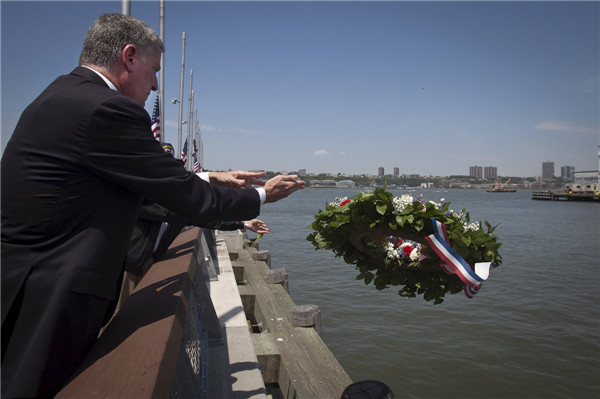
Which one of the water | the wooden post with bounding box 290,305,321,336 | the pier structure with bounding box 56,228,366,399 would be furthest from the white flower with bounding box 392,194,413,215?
the water

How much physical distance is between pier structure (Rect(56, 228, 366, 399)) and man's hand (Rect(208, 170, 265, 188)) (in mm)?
597

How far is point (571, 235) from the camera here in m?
32.8

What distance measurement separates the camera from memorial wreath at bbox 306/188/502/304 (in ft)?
10.5

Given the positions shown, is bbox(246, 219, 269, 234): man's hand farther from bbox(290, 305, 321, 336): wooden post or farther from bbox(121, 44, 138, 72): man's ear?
bbox(290, 305, 321, 336): wooden post

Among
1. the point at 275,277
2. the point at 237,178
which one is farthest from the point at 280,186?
the point at 275,277

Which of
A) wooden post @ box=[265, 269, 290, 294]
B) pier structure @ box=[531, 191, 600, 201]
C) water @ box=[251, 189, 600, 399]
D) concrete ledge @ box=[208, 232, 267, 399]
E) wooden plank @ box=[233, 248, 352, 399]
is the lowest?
water @ box=[251, 189, 600, 399]

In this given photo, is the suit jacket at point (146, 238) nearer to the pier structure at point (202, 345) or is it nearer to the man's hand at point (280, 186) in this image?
the pier structure at point (202, 345)

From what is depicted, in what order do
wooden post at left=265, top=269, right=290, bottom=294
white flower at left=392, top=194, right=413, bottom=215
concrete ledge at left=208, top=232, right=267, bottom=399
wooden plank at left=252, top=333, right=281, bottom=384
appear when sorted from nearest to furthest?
white flower at left=392, top=194, right=413, bottom=215
concrete ledge at left=208, top=232, right=267, bottom=399
wooden plank at left=252, top=333, right=281, bottom=384
wooden post at left=265, top=269, right=290, bottom=294

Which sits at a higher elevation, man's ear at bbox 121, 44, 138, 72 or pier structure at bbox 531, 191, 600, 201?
man's ear at bbox 121, 44, 138, 72

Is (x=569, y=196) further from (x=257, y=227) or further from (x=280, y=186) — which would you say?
(x=280, y=186)

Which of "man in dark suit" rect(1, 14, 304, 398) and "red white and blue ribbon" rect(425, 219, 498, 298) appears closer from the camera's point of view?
"man in dark suit" rect(1, 14, 304, 398)

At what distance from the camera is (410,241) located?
3600mm

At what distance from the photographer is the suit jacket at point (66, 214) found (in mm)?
1490

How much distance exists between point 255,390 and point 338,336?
6815 mm
